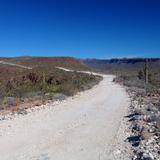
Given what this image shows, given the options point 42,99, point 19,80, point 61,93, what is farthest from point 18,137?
point 19,80

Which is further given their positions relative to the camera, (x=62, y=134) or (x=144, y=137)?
(x=62, y=134)

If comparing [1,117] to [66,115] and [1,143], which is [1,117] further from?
[1,143]

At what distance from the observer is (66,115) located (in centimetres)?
1939

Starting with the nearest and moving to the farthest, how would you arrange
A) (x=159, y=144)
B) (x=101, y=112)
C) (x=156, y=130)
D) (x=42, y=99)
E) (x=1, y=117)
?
1. (x=159, y=144)
2. (x=156, y=130)
3. (x=1, y=117)
4. (x=101, y=112)
5. (x=42, y=99)

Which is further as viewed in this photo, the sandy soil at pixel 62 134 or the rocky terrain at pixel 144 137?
the sandy soil at pixel 62 134

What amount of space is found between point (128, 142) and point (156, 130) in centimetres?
149

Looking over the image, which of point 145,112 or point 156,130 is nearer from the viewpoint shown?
point 156,130

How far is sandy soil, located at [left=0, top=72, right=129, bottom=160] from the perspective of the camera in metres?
11.6

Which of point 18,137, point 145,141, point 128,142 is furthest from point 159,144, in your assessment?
point 18,137

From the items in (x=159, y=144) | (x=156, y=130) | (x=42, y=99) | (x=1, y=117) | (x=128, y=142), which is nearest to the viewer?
(x=159, y=144)

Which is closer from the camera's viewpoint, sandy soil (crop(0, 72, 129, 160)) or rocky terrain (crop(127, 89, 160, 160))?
rocky terrain (crop(127, 89, 160, 160))

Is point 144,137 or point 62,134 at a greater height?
point 144,137

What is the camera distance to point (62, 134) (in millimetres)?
14414

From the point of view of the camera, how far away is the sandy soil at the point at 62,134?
11.6 meters
